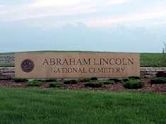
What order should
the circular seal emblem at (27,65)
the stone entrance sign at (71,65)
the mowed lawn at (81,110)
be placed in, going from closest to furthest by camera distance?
the mowed lawn at (81,110), the stone entrance sign at (71,65), the circular seal emblem at (27,65)

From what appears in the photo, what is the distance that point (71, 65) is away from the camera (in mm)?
34844

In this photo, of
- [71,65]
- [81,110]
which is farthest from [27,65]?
[81,110]

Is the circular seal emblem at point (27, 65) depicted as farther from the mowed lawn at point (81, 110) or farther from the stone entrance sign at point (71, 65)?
the mowed lawn at point (81, 110)

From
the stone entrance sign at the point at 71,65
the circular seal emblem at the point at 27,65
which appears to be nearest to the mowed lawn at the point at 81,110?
the stone entrance sign at the point at 71,65

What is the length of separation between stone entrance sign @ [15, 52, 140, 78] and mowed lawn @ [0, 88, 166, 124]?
19.2m

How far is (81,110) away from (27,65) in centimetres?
2320

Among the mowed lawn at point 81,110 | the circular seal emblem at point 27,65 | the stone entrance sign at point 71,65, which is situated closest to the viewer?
the mowed lawn at point 81,110

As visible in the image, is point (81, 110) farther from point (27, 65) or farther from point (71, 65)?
point (27, 65)

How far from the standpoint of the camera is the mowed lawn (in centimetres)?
1087

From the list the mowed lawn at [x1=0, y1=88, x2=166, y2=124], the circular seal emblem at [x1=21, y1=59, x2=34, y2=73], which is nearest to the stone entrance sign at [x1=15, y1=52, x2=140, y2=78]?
the circular seal emblem at [x1=21, y1=59, x2=34, y2=73]

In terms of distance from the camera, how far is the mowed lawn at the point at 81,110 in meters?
10.9

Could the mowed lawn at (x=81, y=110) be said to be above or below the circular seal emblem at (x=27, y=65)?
below

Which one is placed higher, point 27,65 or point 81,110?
point 27,65

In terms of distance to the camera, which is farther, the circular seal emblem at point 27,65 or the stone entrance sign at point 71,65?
the circular seal emblem at point 27,65
